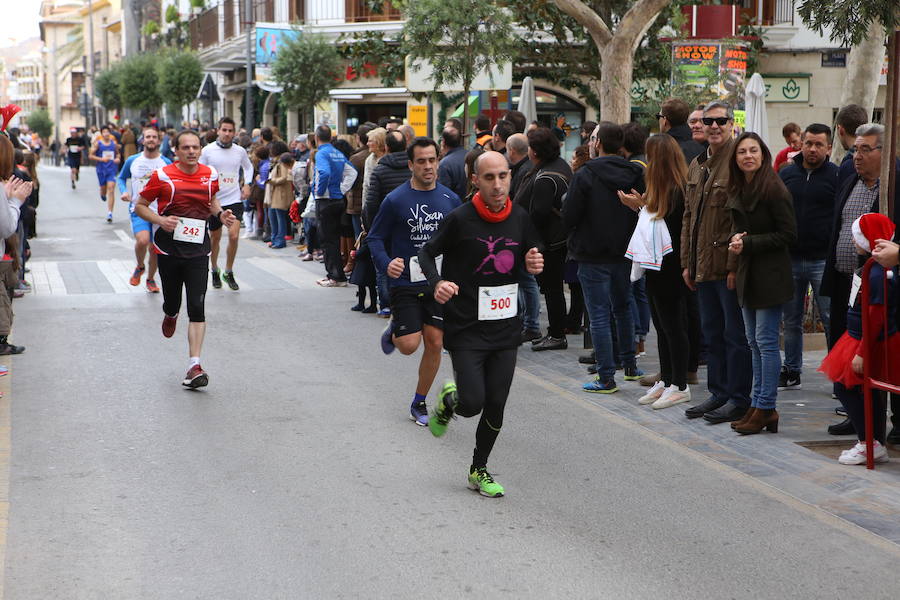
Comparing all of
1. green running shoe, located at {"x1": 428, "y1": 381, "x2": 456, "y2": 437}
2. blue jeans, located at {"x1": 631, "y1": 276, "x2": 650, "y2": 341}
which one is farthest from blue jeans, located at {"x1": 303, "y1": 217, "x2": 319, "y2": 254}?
green running shoe, located at {"x1": 428, "y1": 381, "x2": 456, "y2": 437}

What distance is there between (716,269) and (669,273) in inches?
28.1

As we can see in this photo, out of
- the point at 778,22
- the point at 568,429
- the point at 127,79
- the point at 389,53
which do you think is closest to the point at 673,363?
the point at 568,429

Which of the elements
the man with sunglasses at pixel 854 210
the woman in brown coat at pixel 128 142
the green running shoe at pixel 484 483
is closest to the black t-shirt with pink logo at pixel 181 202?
the green running shoe at pixel 484 483

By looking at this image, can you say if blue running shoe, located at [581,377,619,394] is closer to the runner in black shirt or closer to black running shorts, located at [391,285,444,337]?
black running shorts, located at [391,285,444,337]

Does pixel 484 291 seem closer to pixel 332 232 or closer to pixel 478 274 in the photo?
pixel 478 274

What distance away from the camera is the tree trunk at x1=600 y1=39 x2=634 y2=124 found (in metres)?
14.5

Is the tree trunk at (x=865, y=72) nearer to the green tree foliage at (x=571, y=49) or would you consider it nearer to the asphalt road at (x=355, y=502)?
the asphalt road at (x=355, y=502)

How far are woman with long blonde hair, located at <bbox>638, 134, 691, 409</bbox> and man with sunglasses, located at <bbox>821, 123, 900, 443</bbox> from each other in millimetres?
1119

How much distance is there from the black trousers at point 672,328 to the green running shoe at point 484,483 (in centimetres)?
257

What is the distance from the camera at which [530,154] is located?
10.5 metres

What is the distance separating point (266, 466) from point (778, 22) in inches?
1012

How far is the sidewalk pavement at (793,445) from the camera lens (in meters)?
6.15

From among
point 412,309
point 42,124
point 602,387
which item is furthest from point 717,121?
point 42,124

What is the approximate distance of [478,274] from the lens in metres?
6.12
